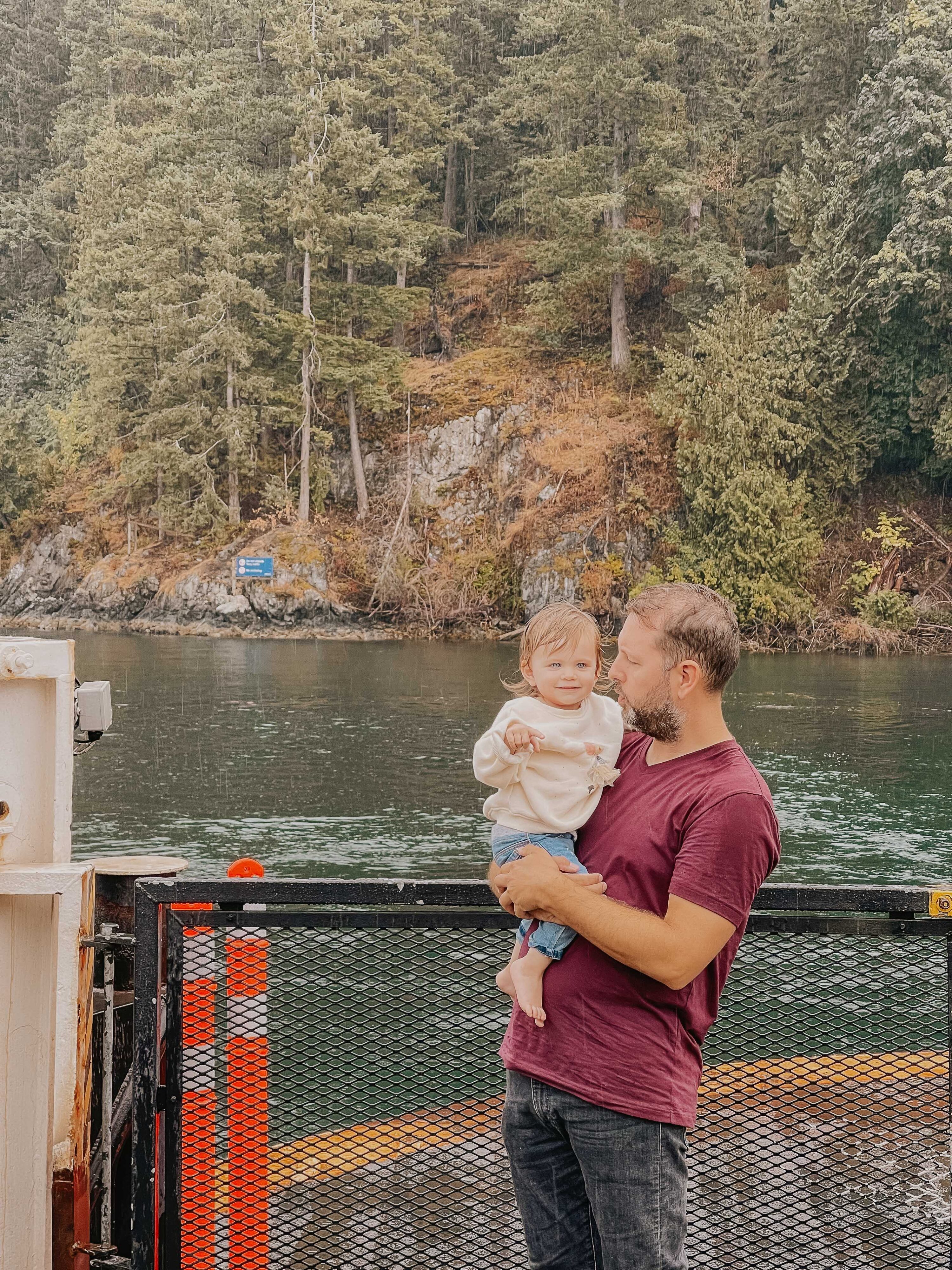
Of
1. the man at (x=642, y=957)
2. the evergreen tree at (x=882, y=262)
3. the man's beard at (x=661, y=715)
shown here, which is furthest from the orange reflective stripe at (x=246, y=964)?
the evergreen tree at (x=882, y=262)

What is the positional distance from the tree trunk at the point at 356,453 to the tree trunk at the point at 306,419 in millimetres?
1356

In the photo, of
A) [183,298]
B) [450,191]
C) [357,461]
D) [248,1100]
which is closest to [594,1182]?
[248,1100]

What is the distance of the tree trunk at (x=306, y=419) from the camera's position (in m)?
41.9

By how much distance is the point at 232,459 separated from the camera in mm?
41781

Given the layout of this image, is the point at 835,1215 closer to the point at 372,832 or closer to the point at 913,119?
the point at 372,832

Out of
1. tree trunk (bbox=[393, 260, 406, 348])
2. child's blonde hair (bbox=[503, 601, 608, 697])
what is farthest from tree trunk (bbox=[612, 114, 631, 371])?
child's blonde hair (bbox=[503, 601, 608, 697])

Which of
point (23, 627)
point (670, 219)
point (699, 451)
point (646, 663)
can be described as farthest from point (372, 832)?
point (670, 219)

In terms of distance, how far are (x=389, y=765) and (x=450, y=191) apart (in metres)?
36.0

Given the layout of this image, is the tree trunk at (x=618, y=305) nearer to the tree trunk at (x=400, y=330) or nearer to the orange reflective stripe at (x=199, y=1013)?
the tree trunk at (x=400, y=330)

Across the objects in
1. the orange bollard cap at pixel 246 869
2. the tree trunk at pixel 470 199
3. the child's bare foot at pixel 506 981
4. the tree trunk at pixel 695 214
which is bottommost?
the orange bollard cap at pixel 246 869

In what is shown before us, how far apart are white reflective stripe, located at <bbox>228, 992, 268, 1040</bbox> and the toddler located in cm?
65

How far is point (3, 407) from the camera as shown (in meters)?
48.3

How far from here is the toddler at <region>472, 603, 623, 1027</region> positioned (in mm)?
1912

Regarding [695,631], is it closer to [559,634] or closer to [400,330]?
[559,634]
